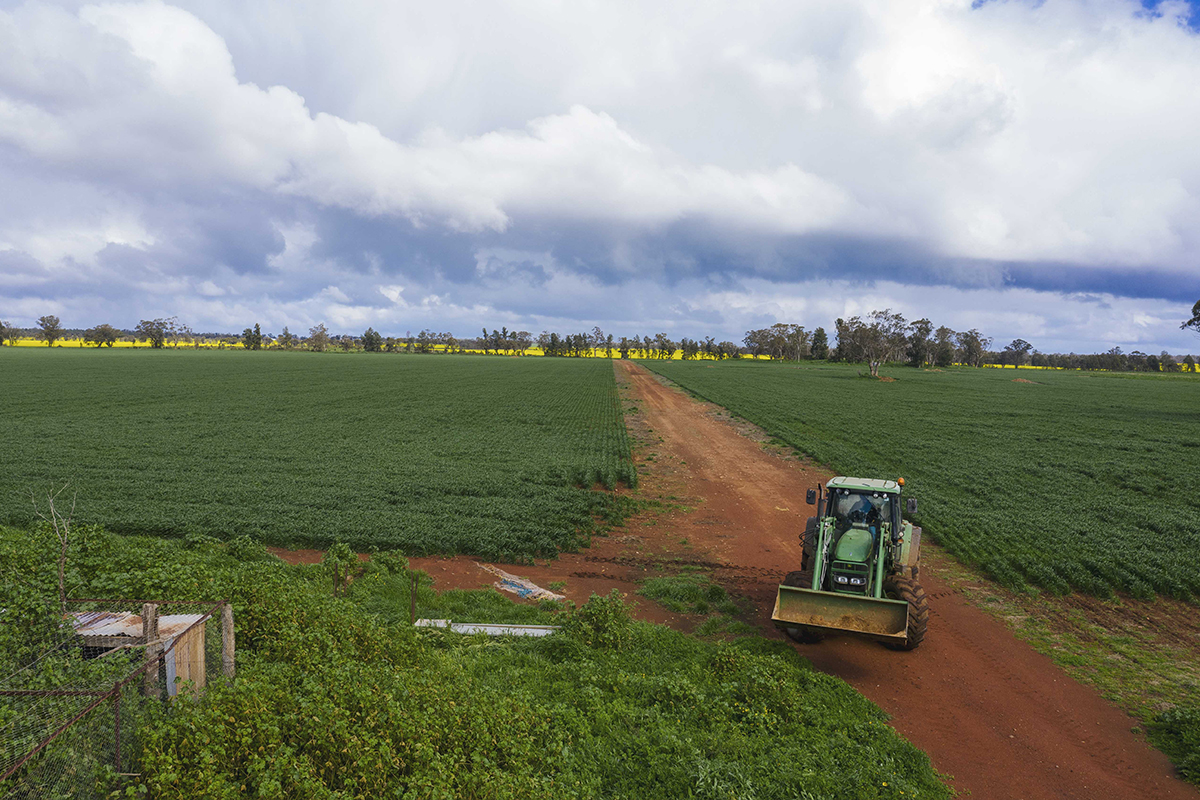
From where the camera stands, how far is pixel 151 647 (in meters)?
6.78

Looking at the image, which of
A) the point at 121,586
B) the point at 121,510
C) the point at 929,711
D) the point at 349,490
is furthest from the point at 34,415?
the point at 929,711

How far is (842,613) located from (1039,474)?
22481 millimetres

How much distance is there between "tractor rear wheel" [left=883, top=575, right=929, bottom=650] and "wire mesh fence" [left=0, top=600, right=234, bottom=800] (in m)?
10.9

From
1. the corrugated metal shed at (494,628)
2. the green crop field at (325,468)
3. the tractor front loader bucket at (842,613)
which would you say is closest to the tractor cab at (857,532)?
the tractor front loader bucket at (842,613)

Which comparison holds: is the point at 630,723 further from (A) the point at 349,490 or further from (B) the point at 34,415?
(B) the point at 34,415

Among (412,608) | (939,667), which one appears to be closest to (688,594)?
(939,667)

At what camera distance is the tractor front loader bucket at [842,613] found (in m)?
10.1

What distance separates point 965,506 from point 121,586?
24257 millimetres

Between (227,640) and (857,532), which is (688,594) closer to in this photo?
(857,532)

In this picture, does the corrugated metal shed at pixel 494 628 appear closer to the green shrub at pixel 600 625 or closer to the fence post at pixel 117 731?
the green shrub at pixel 600 625

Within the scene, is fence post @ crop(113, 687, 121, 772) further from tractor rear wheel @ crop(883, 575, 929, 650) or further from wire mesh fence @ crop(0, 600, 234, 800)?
tractor rear wheel @ crop(883, 575, 929, 650)

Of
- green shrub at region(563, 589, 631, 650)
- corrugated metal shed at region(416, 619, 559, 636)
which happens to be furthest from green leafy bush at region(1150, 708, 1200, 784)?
corrugated metal shed at region(416, 619, 559, 636)

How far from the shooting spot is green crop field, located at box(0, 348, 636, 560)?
17.2 metres

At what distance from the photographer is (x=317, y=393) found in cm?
5712
